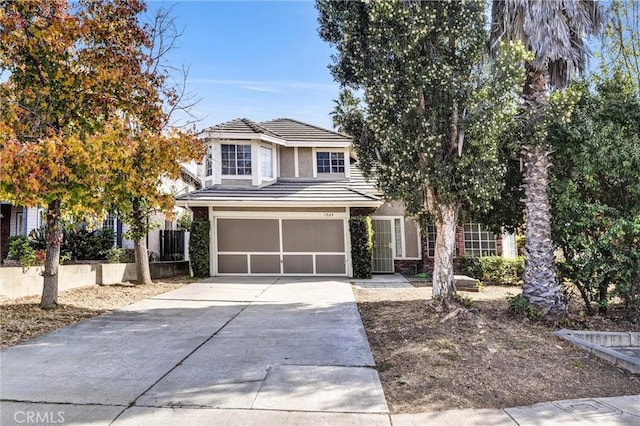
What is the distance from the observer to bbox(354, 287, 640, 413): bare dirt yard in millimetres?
4488

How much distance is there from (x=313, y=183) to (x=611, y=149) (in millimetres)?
10722

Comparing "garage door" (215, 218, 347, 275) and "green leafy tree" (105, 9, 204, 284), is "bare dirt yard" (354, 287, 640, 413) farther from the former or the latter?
"garage door" (215, 218, 347, 275)

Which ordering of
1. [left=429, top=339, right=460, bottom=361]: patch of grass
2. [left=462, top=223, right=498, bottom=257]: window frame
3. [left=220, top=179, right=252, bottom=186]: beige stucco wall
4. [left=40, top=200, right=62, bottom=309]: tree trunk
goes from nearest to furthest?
[left=429, top=339, right=460, bottom=361]: patch of grass
[left=40, top=200, right=62, bottom=309]: tree trunk
[left=462, top=223, right=498, bottom=257]: window frame
[left=220, top=179, right=252, bottom=186]: beige stucco wall

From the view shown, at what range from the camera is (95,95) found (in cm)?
778

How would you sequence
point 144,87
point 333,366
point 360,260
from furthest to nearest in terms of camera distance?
point 360,260, point 144,87, point 333,366

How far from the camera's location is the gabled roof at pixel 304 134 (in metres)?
16.5

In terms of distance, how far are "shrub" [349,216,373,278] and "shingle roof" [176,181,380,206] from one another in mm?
696

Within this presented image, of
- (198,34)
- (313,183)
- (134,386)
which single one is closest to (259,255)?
(313,183)

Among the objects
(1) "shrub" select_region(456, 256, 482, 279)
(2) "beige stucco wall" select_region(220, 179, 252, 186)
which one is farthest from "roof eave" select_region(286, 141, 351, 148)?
(1) "shrub" select_region(456, 256, 482, 279)

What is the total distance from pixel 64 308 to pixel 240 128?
9.33 metres

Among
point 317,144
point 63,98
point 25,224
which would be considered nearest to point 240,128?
point 317,144

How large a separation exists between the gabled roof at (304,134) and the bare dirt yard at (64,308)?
7.91m

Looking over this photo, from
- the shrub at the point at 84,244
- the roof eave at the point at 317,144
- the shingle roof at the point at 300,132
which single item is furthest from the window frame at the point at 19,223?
the roof eave at the point at 317,144

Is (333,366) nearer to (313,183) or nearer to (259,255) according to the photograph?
(259,255)
